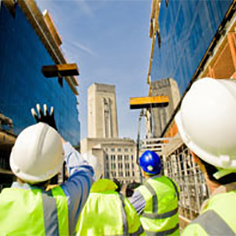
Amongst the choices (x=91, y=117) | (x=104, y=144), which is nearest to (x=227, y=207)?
(x=104, y=144)

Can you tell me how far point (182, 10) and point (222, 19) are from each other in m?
5.20

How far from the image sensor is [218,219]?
2.91ft

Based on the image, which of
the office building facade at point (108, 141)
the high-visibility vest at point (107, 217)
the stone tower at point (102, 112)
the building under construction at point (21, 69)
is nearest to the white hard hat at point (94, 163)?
the high-visibility vest at point (107, 217)

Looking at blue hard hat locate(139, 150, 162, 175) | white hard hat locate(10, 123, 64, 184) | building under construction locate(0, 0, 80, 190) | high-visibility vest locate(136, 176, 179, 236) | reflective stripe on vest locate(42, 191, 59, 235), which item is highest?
building under construction locate(0, 0, 80, 190)

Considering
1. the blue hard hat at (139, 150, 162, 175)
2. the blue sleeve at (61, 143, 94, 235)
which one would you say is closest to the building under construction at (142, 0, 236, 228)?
the blue hard hat at (139, 150, 162, 175)

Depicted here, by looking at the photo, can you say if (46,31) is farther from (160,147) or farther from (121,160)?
(121,160)

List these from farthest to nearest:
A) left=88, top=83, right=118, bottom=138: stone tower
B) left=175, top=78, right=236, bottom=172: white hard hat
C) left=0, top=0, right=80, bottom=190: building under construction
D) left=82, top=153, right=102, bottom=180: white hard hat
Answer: left=88, top=83, right=118, bottom=138: stone tower < left=0, top=0, right=80, bottom=190: building under construction < left=82, top=153, right=102, bottom=180: white hard hat < left=175, top=78, right=236, bottom=172: white hard hat

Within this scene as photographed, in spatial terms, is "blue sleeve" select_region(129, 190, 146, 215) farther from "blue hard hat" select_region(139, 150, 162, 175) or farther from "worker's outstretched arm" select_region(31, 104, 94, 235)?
"worker's outstretched arm" select_region(31, 104, 94, 235)

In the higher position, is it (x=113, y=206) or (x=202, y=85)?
(x=202, y=85)

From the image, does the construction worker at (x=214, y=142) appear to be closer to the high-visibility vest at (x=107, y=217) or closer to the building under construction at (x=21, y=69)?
the high-visibility vest at (x=107, y=217)

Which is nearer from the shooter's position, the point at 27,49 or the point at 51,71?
the point at 51,71

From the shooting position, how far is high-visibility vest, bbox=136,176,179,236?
8.85 ft

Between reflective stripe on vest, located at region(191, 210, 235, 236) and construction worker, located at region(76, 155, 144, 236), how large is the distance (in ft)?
3.83

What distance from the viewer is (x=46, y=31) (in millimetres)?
24594
